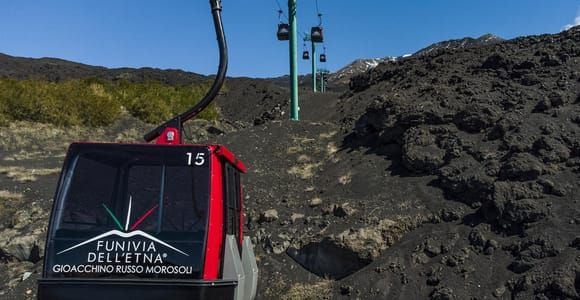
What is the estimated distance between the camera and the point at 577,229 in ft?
25.0

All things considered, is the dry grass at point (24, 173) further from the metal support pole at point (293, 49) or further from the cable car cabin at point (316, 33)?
the cable car cabin at point (316, 33)

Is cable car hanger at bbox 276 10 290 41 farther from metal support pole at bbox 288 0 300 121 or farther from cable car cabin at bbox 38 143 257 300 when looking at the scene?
cable car cabin at bbox 38 143 257 300

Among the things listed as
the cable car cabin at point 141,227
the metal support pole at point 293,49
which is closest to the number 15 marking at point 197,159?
the cable car cabin at point 141,227

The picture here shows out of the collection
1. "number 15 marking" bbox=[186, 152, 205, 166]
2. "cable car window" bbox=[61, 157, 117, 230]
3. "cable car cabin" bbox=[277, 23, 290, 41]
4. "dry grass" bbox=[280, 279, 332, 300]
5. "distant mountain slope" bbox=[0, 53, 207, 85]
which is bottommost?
"dry grass" bbox=[280, 279, 332, 300]

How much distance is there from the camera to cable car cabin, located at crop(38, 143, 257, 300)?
16.3 ft

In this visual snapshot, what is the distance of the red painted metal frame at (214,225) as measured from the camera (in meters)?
5.10

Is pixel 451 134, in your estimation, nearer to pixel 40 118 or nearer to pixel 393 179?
pixel 393 179

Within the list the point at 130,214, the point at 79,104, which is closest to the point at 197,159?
the point at 130,214

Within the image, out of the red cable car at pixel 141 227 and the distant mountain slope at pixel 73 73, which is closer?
the red cable car at pixel 141 227

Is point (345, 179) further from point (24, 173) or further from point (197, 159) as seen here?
point (24, 173)

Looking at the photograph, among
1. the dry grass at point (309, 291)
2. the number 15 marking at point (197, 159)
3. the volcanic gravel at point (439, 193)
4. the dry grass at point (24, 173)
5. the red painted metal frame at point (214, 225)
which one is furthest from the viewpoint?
the dry grass at point (24, 173)

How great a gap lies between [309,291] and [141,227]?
4.36 meters

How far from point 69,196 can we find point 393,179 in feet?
21.8

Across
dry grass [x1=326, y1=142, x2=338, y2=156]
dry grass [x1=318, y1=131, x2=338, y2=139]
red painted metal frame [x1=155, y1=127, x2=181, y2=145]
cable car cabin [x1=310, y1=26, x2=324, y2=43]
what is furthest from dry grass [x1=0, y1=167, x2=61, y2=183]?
red painted metal frame [x1=155, y1=127, x2=181, y2=145]
